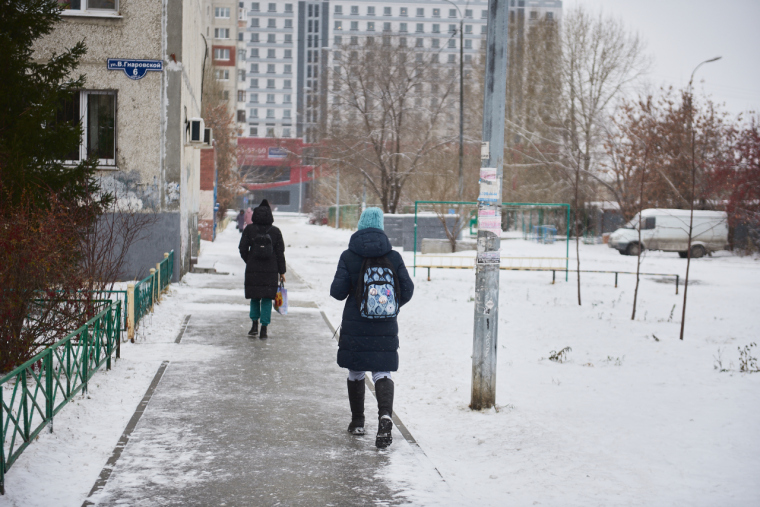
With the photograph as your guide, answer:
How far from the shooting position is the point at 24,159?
336 inches

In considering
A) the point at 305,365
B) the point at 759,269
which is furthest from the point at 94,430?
the point at 759,269

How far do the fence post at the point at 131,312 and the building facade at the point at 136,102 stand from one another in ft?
18.5

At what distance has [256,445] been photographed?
18.1ft

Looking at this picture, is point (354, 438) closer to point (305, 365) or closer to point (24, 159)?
point (305, 365)

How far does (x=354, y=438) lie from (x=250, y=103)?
133 meters

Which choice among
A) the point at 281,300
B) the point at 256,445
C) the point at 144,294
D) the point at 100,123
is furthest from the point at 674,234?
the point at 256,445

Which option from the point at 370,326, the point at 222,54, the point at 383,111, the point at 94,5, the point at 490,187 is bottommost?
the point at 370,326

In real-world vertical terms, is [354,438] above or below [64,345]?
below

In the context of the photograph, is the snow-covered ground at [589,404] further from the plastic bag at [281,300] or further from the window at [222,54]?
the window at [222,54]

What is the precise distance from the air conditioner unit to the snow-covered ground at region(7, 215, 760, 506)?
3862mm

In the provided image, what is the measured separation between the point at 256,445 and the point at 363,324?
3.85ft

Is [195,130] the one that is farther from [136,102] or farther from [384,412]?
[384,412]

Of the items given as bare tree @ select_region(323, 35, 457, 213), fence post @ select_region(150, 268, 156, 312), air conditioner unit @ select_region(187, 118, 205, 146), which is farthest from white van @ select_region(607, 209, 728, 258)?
fence post @ select_region(150, 268, 156, 312)

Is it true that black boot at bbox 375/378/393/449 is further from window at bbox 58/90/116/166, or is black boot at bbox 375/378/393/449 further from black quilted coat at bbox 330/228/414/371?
window at bbox 58/90/116/166
